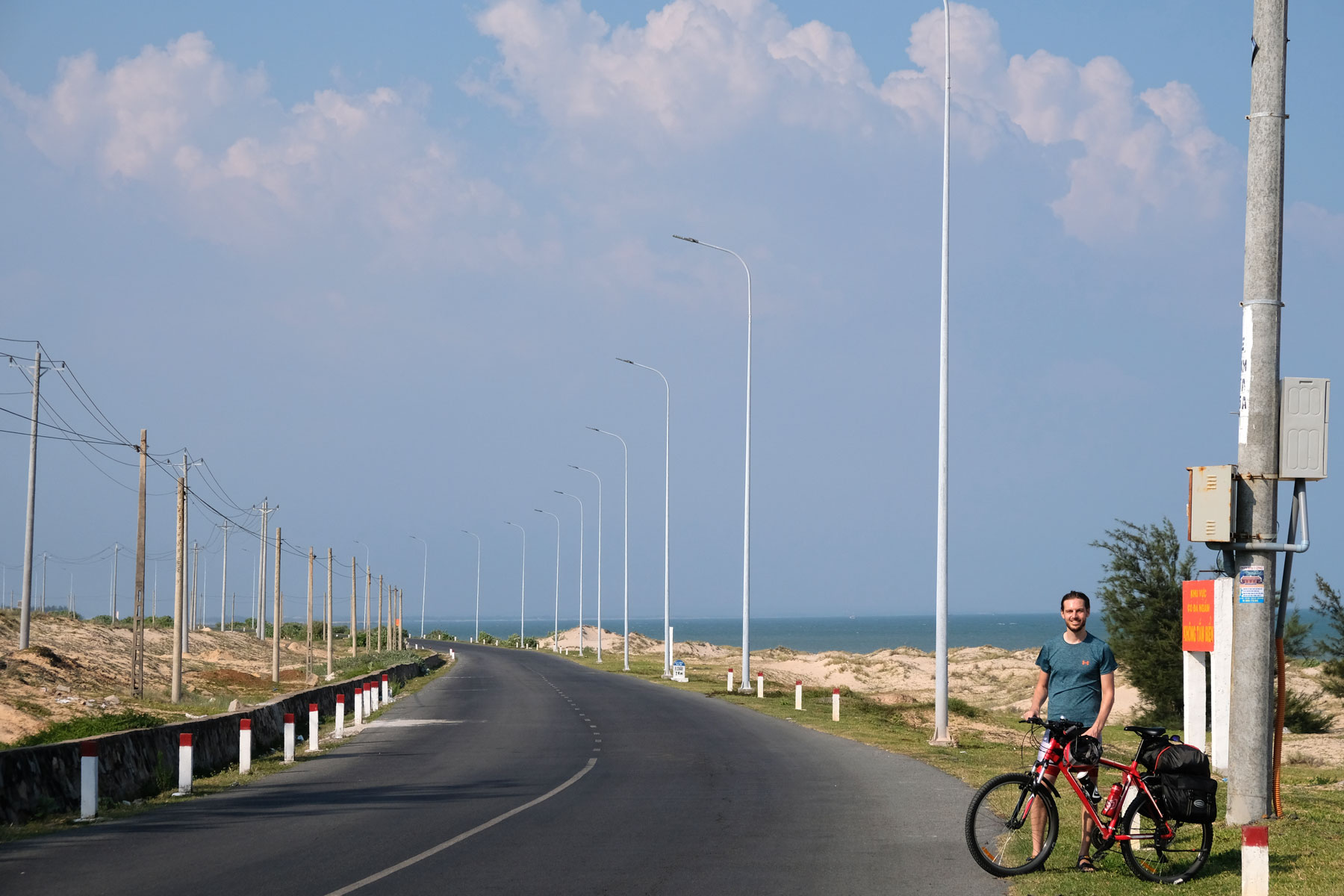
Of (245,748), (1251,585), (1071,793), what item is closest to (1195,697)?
(1071,793)

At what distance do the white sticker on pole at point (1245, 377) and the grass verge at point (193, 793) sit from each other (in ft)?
37.6

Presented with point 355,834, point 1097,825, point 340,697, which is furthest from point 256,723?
point 1097,825

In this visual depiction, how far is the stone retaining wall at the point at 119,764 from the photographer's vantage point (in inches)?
513

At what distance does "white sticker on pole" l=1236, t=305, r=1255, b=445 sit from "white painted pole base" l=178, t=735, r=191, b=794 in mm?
11941

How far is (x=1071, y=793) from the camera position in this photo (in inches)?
603

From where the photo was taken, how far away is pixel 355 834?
12.2 metres

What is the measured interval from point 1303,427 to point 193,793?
12.8 meters

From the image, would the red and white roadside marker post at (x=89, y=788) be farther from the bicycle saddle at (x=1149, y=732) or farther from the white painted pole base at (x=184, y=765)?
the bicycle saddle at (x=1149, y=732)

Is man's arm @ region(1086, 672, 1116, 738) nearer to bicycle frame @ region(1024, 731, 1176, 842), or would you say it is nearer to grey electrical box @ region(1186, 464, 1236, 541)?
bicycle frame @ region(1024, 731, 1176, 842)

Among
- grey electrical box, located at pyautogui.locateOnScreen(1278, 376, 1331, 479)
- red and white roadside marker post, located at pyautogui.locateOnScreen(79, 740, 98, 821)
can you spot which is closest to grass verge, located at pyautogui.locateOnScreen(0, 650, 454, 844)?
red and white roadside marker post, located at pyautogui.locateOnScreen(79, 740, 98, 821)

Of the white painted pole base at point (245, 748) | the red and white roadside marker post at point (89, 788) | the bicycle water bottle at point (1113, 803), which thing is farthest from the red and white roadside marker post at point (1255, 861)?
the white painted pole base at point (245, 748)

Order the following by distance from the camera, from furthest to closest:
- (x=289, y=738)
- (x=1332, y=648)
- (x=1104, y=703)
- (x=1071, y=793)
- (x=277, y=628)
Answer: (x=277, y=628) < (x=1332, y=648) < (x=289, y=738) < (x=1071, y=793) < (x=1104, y=703)

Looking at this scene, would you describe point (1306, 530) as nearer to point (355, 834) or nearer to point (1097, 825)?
point (1097, 825)

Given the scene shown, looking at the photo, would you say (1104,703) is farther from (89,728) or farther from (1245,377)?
(89,728)
